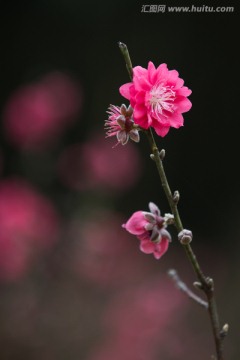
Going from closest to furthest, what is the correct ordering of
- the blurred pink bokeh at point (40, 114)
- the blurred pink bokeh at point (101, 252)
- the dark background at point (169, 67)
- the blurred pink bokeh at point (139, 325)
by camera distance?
the blurred pink bokeh at point (139, 325), the blurred pink bokeh at point (101, 252), the blurred pink bokeh at point (40, 114), the dark background at point (169, 67)

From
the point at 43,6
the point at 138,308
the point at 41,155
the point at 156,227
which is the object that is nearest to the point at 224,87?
the point at 43,6

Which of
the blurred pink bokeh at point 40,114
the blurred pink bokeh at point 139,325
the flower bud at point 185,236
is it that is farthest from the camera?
the blurred pink bokeh at point 40,114

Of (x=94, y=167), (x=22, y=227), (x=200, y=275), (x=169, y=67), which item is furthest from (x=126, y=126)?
(x=169, y=67)

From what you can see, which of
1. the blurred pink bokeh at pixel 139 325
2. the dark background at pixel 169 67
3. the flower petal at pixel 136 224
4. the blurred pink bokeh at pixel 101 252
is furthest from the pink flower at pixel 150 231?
the dark background at pixel 169 67

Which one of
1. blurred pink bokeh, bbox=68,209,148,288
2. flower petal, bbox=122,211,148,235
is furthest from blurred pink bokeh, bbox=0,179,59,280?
flower petal, bbox=122,211,148,235

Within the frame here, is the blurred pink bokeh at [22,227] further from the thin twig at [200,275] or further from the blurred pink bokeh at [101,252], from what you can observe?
the thin twig at [200,275]
